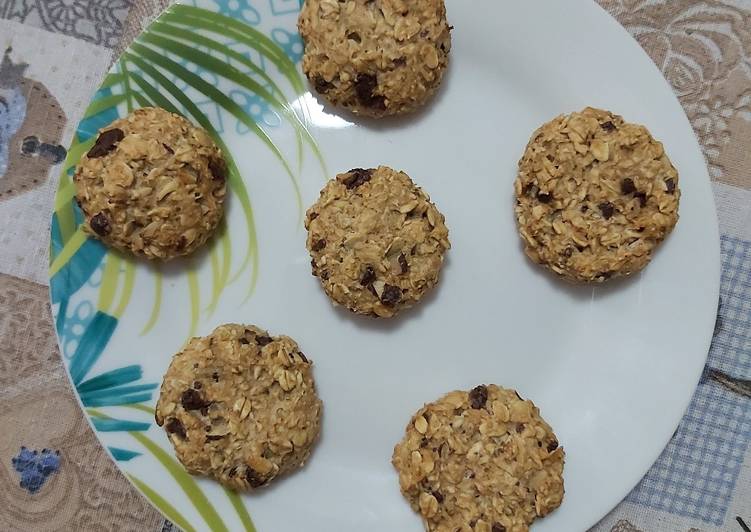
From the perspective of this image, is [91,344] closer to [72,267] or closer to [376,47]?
[72,267]

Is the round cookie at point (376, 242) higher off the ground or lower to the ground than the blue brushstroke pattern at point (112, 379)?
higher

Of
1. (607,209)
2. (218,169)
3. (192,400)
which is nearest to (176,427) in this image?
(192,400)

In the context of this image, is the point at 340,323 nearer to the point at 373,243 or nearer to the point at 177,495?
the point at 373,243

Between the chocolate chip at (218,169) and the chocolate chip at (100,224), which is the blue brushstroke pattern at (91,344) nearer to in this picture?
the chocolate chip at (100,224)

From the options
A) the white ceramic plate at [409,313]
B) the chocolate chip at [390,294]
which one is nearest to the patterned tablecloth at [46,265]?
the white ceramic plate at [409,313]

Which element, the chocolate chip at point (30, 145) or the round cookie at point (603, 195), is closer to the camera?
the round cookie at point (603, 195)

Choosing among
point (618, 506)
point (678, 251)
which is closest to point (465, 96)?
point (678, 251)
